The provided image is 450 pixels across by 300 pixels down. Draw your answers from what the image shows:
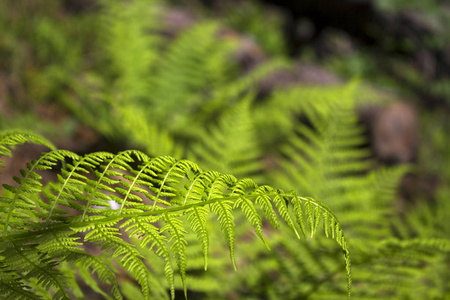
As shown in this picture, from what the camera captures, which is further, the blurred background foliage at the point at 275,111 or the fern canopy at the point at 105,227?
the blurred background foliage at the point at 275,111

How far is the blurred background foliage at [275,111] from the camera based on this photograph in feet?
4.27

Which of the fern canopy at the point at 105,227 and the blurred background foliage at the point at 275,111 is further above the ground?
the blurred background foliage at the point at 275,111

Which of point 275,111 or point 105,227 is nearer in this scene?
point 105,227

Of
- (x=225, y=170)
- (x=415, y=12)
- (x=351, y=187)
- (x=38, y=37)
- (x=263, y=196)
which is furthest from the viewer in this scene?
(x=415, y=12)

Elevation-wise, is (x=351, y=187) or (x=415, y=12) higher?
(x=415, y=12)

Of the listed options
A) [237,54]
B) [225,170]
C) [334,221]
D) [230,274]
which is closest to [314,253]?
[230,274]

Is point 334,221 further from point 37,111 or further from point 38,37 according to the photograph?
point 38,37

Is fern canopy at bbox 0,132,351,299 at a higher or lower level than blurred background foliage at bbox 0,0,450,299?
lower

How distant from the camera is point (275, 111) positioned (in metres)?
3.08

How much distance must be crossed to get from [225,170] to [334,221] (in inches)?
32.9

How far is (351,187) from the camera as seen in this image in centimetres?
161

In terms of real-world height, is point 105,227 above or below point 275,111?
below

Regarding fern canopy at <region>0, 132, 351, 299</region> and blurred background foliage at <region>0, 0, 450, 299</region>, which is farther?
blurred background foliage at <region>0, 0, 450, 299</region>

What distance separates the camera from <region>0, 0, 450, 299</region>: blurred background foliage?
51.3 inches
